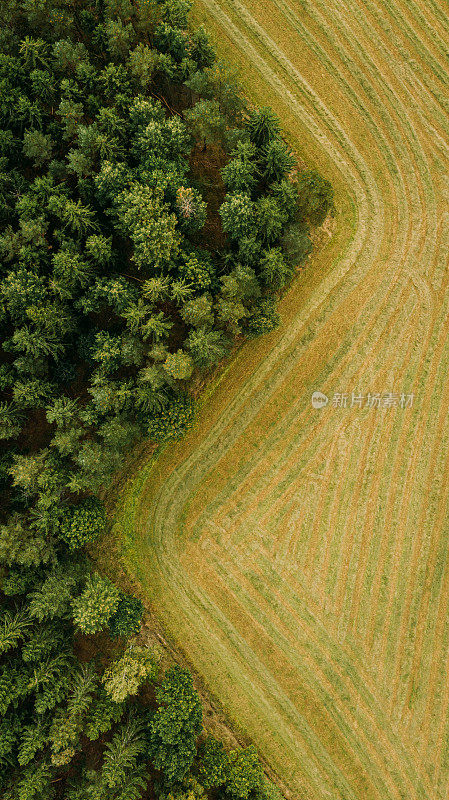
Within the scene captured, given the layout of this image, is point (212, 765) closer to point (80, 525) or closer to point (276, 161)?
point (80, 525)

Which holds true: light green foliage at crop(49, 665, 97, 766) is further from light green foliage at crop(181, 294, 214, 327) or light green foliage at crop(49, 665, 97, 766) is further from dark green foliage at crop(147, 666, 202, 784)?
light green foliage at crop(181, 294, 214, 327)

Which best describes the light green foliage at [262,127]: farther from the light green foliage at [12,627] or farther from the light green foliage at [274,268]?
the light green foliage at [12,627]

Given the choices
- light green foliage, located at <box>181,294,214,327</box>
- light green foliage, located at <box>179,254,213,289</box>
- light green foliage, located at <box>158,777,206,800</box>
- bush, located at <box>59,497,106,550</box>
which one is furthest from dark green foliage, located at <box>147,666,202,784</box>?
light green foliage, located at <box>179,254,213,289</box>

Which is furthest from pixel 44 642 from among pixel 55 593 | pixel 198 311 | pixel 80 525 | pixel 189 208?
pixel 189 208

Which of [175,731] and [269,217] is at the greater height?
[269,217]

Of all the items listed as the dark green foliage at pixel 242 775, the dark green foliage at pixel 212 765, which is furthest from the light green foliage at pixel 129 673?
the dark green foliage at pixel 242 775

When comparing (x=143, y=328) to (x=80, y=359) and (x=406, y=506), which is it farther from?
(x=406, y=506)

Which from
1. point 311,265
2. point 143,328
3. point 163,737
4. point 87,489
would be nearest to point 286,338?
point 311,265
